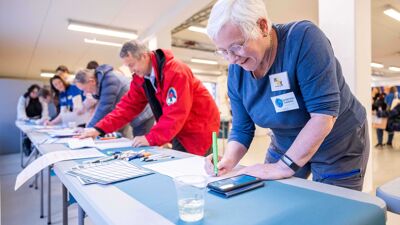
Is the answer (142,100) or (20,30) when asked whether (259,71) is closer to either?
(142,100)

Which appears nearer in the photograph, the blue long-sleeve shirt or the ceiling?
the blue long-sleeve shirt

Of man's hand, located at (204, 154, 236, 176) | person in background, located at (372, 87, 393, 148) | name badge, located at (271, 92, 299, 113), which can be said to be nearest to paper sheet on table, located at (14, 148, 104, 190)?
man's hand, located at (204, 154, 236, 176)

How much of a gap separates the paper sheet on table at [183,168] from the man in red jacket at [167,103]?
14.1 inches

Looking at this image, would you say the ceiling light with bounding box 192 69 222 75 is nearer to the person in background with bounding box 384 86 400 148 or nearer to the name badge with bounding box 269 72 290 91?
the person in background with bounding box 384 86 400 148

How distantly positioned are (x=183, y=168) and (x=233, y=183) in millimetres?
255

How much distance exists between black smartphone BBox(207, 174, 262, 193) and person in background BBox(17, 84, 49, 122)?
4958mm

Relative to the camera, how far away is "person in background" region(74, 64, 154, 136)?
1.90 meters

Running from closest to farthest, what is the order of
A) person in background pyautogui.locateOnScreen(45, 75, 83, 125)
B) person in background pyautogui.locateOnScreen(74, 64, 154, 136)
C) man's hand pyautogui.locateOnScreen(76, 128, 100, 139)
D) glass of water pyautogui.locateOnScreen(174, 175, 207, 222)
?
glass of water pyautogui.locateOnScreen(174, 175, 207, 222) → man's hand pyautogui.locateOnScreen(76, 128, 100, 139) → person in background pyautogui.locateOnScreen(74, 64, 154, 136) → person in background pyautogui.locateOnScreen(45, 75, 83, 125)

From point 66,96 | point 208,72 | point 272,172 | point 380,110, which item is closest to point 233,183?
point 272,172

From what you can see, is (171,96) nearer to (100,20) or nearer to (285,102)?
(285,102)

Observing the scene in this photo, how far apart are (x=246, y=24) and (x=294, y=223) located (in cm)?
46

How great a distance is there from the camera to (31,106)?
495 centimetres

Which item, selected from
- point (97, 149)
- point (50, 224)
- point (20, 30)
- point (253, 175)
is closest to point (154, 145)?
point (97, 149)

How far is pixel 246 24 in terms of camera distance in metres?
0.65
